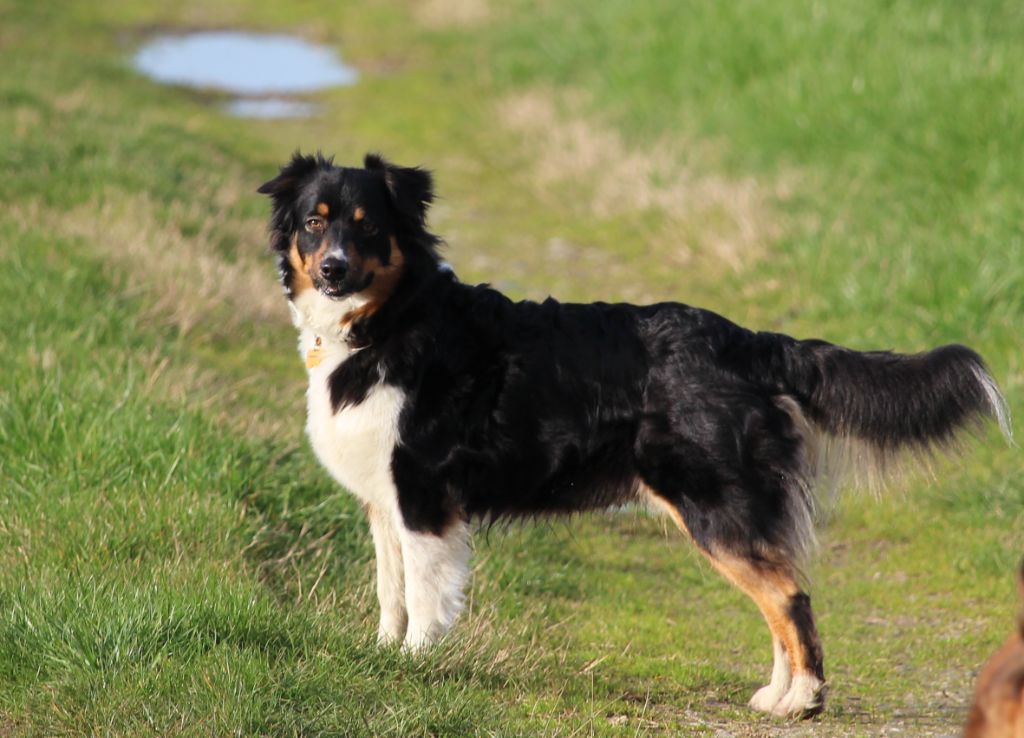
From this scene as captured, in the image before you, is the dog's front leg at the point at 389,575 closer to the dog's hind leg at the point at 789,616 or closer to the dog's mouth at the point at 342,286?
the dog's mouth at the point at 342,286

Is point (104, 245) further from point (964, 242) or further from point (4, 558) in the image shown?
point (964, 242)

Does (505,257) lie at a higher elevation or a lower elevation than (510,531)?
higher

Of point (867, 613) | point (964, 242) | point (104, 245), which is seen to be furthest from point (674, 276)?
point (867, 613)

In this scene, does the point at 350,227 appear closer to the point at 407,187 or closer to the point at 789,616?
the point at 407,187

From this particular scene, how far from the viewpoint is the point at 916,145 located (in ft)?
31.9

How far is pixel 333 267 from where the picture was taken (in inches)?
184

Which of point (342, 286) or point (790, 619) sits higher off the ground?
point (342, 286)

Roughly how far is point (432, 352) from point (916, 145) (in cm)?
601

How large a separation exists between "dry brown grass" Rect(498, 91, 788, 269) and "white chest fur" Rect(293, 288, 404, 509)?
514 centimetres

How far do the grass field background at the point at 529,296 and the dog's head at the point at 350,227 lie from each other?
103cm

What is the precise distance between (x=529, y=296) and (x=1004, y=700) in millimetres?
7272

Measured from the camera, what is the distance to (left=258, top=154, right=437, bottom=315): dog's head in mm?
4746

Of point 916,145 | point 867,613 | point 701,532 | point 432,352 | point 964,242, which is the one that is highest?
point 916,145

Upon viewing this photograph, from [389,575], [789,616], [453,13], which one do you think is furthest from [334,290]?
[453,13]
